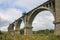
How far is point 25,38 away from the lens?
9742 millimetres

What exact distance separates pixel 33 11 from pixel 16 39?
36.2 meters

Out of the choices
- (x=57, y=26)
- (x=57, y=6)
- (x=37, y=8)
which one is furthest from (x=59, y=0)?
(x=37, y=8)

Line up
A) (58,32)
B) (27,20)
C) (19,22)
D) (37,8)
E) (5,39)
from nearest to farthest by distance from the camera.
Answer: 1. (5,39)
2. (58,32)
3. (37,8)
4. (27,20)
5. (19,22)

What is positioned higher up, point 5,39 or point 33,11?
point 33,11

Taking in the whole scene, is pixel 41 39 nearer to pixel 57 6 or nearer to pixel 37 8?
pixel 57 6

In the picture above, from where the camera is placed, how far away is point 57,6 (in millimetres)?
34438

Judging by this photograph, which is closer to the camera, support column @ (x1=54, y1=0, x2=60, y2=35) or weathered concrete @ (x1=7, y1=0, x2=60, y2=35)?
support column @ (x1=54, y1=0, x2=60, y2=35)

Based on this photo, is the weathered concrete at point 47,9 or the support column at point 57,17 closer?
the support column at point 57,17

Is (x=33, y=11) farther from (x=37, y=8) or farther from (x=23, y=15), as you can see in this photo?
(x=23, y=15)

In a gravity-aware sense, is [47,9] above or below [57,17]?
above

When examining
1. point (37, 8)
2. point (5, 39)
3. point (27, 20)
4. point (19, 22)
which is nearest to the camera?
point (5, 39)

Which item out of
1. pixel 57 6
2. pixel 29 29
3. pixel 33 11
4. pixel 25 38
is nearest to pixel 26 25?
pixel 29 29

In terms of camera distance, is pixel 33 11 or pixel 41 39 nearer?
pixel 41 39

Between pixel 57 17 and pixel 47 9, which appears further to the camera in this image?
pixel 47 9
